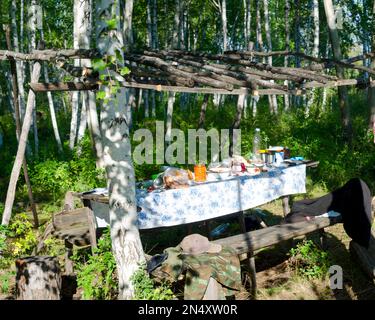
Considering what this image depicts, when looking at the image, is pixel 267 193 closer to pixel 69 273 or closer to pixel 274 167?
pixel 274 167

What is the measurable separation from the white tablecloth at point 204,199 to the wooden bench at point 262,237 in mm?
635

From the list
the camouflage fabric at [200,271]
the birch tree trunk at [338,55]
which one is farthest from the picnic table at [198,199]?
the birch tree trunk at [338,55]

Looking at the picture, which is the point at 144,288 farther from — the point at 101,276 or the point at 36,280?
the point at 36,280

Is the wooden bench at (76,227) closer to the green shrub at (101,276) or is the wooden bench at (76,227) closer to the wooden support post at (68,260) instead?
the wooden support post at (68,260)

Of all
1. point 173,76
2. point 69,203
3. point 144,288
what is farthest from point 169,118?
point 144,288

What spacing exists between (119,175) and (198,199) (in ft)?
5.33

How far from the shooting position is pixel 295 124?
45.1 feet

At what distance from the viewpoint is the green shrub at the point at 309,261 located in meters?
6.04

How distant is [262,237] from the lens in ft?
18.2

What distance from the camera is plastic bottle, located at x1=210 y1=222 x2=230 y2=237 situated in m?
7.87

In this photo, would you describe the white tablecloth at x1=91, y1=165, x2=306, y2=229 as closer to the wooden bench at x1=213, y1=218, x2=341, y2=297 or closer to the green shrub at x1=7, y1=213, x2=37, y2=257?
the wooden bench at x1=213, y1=218, x2=341, y2=297

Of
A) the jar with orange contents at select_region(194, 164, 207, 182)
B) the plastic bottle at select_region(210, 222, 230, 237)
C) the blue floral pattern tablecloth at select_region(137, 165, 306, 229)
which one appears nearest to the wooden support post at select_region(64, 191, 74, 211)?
the blue floral pattern tablecloth at select_region(137, 165, 306, 229)

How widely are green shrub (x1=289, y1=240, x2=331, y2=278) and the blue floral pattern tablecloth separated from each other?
37.7 inches
